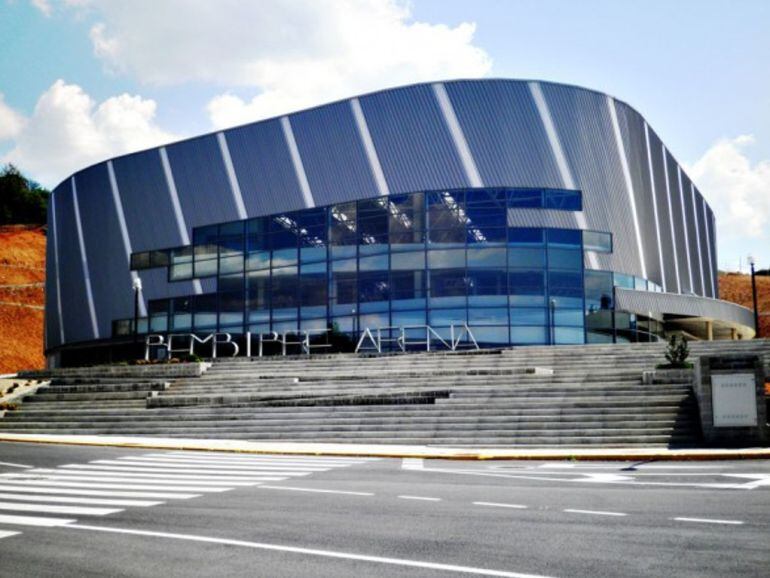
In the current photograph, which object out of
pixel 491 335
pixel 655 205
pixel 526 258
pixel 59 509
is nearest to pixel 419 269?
pixel 491 335

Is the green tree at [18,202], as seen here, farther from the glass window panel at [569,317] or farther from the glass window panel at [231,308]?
the glass window panel at [569,317]

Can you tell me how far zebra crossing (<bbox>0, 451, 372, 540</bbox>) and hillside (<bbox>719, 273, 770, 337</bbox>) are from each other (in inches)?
4360

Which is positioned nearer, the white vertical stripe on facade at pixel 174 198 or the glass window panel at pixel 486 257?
the glass window panel at pixel 486 257

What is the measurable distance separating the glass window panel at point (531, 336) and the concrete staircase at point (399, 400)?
7.90 meters

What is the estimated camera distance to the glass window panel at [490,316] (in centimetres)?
4388

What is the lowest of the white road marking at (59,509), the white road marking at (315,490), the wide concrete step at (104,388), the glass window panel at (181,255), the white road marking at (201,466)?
the white road marking at (201,466)

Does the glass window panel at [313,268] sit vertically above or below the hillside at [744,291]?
below

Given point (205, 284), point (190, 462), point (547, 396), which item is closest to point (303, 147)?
point (205, 284)

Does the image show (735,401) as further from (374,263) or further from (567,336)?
(374,263)

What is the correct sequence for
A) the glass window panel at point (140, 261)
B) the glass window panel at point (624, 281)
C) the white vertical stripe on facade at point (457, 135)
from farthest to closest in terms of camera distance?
1. the glass window panel at point (140, 261)
2. the glass window panel at point (624, 281)
3. the white vertical stripe on facade at point (457, 135)

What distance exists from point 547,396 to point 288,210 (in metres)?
28.9

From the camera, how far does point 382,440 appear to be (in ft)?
78.1

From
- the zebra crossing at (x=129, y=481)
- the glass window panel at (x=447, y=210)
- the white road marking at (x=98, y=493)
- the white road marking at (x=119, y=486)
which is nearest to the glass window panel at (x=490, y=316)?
the glass window panel at (x=447, y=210)

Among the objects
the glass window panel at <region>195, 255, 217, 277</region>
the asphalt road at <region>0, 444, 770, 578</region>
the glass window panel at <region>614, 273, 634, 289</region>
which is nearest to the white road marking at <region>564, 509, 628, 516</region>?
the asphalt road at <region>0, 444, 770, 578</region>
